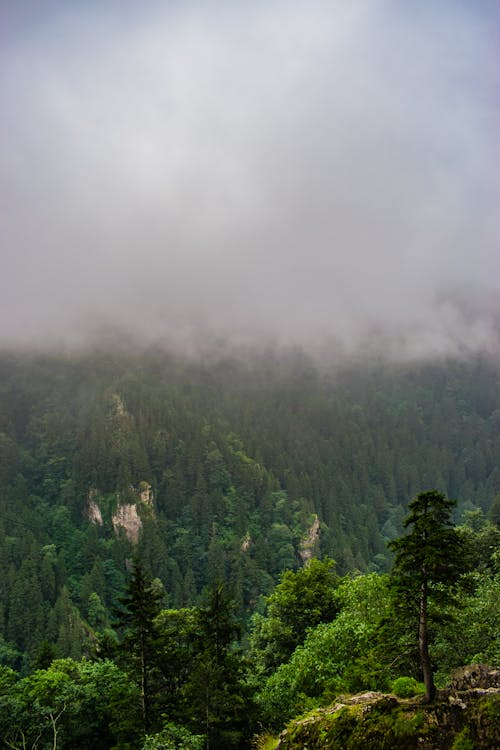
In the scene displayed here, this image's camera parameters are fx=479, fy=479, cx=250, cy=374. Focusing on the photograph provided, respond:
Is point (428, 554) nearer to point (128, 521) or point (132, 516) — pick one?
point (128, 521)

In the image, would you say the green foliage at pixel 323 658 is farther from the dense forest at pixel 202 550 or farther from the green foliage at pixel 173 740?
the green foliage at pixel 173 740

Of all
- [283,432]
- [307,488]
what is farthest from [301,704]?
[283,432]

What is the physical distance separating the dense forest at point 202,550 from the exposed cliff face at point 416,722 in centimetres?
141

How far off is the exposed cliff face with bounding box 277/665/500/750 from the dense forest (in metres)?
1.41

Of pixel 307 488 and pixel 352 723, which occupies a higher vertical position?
pixel 307 488

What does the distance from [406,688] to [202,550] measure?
100 metres

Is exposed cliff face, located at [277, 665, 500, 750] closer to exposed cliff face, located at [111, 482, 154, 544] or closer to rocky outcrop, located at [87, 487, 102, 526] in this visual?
exposed cliff face, located at [111, 482, 154, 544]

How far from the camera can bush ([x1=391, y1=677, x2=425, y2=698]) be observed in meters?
11.4

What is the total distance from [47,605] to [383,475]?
391 feet

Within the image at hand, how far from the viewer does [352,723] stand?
10281 millimetres

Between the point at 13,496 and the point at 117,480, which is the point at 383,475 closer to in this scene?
the point at 117,480

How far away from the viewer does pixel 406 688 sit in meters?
11.8

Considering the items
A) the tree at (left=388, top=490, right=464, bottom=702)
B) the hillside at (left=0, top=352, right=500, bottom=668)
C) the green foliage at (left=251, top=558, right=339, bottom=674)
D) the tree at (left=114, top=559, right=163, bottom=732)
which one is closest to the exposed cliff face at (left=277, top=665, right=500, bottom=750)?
the tree at (left=388, top=490, right=464, bottom=702)

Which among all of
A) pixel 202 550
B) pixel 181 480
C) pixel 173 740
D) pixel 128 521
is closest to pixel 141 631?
pixel 173 740
